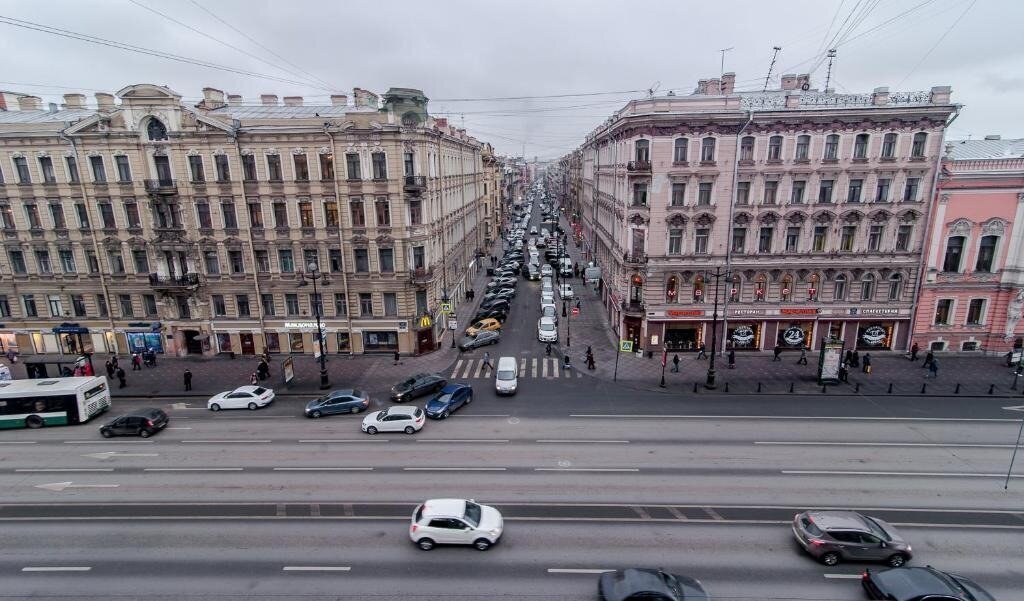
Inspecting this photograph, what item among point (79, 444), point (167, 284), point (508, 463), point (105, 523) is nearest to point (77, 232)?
point (167, 284)

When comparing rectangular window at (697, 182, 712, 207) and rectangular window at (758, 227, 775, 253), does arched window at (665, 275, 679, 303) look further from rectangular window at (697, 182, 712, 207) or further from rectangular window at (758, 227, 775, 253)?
rectangular window at (758, 227, 775, 253)

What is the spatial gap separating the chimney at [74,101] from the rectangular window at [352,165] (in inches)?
999

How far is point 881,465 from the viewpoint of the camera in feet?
74.5

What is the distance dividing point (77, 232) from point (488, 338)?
3233 centimetres

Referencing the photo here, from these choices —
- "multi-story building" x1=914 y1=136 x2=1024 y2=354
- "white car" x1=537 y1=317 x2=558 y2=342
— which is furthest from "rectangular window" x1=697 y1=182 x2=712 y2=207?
"multi-story building" x1=914 y1=136 x2=1024 y2=354

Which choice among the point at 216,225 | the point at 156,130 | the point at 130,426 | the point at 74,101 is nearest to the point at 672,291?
the point at 216,225

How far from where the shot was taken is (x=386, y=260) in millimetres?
38125

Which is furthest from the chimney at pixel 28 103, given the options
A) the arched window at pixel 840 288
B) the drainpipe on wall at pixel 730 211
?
the arched window at pixel 840 288

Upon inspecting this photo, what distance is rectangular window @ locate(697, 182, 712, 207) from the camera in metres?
36.2

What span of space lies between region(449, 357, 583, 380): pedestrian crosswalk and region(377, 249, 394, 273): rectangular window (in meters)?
8.91

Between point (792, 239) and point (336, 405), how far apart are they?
33.5 metres

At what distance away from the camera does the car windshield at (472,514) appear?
17.1 metres

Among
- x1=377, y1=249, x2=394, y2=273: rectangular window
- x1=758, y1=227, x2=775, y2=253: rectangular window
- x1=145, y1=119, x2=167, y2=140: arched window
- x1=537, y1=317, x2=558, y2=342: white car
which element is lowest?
x1=537, y1=317, x2=558, y2=342: white car

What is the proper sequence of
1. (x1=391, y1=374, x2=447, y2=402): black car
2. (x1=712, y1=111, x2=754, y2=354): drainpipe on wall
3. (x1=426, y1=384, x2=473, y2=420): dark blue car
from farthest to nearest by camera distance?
1. (x1=712, y1=111, x2=754, y2=354): drainpipe on wall
2. (x1=391, y1=374, x2=447, y2=402): black car
3. (x1=426, y1=384, x2=473, y2=420): dark blue car
